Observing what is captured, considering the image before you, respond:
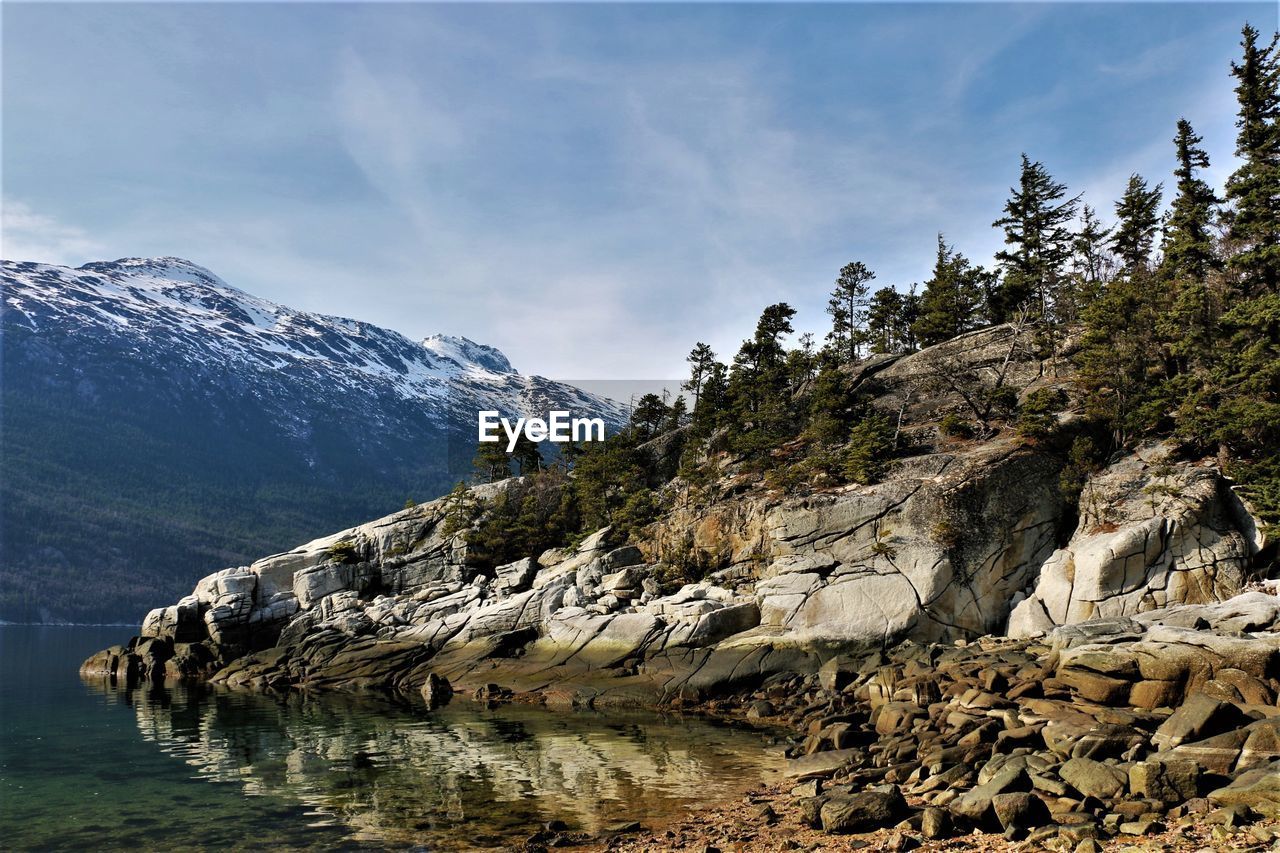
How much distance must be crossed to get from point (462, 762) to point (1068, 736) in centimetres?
2009

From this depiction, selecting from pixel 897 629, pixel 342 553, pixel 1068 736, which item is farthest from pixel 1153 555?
pixel 342 553

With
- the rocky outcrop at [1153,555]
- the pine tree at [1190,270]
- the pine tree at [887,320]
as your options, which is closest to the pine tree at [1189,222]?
the pine tree at [1190,270]

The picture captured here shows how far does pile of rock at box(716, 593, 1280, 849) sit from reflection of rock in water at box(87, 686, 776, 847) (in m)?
3.99

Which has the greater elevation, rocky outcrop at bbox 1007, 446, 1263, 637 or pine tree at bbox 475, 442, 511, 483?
pine tree at bbox 475, 442, 511, 483

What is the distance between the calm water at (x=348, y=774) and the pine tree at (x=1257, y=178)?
36.1 meters

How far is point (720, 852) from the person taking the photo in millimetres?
16344

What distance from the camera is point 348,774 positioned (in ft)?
86.6

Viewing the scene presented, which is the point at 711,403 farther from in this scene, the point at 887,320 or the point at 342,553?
the point at 342,553

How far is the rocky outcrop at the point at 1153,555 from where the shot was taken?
35938 millimetres

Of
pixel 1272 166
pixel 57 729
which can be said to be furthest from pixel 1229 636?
pixel 57 729

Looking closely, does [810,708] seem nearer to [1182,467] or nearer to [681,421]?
[1182,467]

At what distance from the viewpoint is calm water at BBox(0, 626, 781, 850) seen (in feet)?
65.9

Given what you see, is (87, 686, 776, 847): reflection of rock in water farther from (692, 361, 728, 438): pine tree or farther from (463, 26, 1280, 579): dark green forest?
(692, 361, 728, 438): pine tree

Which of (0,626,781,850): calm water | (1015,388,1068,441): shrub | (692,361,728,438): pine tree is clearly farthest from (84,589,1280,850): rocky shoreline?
(692,361,728,438): pine tree
